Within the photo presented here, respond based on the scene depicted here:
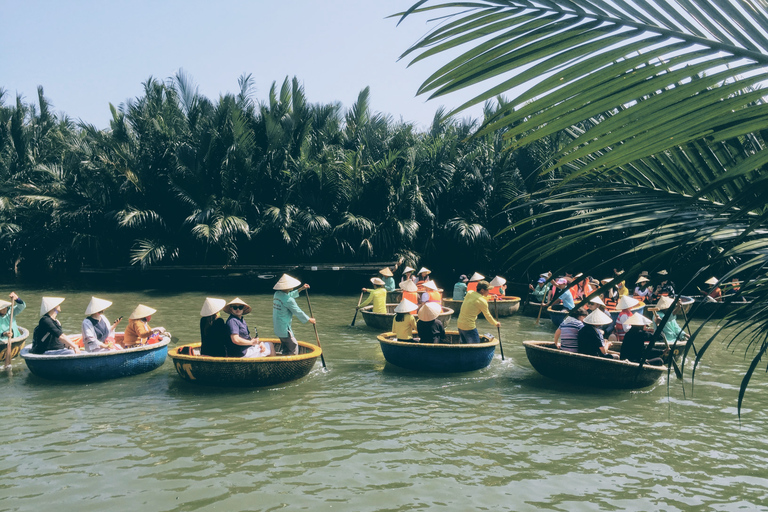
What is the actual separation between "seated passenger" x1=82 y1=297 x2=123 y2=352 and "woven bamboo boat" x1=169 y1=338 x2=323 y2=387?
1430 millimetres

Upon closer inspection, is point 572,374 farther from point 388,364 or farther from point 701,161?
point 701,161

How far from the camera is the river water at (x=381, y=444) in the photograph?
6.47 meters

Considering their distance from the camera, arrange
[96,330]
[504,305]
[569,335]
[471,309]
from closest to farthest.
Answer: [569,335] < [96,330] < [471,309] < [504,305]

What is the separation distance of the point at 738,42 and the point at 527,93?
1.77 feet

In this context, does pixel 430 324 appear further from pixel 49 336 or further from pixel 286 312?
pixel 49 336

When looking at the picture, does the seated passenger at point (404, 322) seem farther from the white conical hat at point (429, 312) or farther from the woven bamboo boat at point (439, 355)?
the woven bamboo boat at point (439, 355)

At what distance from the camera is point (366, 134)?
2848 cm

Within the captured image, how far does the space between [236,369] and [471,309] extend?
4482mm

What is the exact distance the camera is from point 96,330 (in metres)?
11.3

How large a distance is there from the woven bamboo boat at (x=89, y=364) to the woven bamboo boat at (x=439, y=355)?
14.1 ft

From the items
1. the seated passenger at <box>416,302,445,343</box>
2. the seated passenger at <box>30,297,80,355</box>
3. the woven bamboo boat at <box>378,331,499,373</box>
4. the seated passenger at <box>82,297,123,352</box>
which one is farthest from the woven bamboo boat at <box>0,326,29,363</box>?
the seated passenger at <box>416,302,445,343</box>

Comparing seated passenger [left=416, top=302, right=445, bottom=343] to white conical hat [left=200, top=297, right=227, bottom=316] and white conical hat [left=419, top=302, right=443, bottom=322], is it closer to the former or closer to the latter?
white conical hat [left=419, top=302, right=443, bottom=322]

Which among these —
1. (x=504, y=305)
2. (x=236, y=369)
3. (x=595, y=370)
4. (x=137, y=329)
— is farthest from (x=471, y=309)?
(x=504, y=305)

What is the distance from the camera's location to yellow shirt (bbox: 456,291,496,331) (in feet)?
38.9
